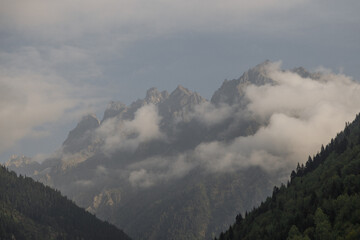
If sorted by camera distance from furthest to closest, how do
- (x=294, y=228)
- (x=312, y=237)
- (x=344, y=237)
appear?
1. (x=294, y=228)
2. (x=312, y=237)
3. (x=344, y=237)

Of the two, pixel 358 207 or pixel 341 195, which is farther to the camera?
pixel 341 195

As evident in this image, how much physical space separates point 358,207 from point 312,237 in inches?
830

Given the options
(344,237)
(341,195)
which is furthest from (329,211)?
(344,237)

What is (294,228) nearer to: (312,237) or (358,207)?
(312,237)

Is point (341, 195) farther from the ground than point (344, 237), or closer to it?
farther from the ground

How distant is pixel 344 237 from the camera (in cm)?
16475

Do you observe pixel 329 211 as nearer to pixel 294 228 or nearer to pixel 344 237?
pixel 294 228

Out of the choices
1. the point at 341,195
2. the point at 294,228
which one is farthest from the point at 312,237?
the point at 341,195

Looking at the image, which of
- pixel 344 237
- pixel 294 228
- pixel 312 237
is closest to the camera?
pixel 344 237

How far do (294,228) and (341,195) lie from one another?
24.4m

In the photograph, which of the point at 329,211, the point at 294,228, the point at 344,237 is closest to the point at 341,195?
the point at 329,211

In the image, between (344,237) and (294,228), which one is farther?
(294,228)

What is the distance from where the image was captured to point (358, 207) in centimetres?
18262

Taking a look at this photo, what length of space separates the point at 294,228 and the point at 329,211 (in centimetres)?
1632
